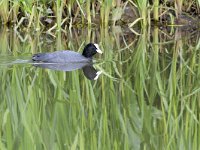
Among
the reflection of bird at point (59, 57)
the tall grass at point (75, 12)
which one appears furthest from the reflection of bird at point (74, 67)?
the tall grass at point (75, 12)

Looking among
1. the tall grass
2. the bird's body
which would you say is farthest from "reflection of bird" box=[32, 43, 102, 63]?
the tall grass

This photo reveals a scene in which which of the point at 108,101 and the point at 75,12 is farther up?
the point at 75,12

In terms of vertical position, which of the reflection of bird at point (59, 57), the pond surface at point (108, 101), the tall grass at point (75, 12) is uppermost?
the tall grass at point (75, 12)

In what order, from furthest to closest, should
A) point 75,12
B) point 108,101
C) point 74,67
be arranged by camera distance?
point 75,12 → point 74,67 → point 108,101

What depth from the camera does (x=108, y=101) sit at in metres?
4.03

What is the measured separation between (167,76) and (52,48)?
7.55 ft

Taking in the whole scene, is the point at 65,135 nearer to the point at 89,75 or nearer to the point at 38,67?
the point at 89,75

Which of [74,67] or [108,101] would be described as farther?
[74,67]

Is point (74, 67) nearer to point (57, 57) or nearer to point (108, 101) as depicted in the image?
Answer: point (57, 57)

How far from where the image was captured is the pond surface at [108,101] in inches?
123

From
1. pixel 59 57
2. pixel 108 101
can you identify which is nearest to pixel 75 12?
pixel 59 57

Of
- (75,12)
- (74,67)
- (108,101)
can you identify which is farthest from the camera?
(75,12)

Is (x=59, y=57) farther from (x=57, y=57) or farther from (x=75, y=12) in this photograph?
(x=75, y=12)

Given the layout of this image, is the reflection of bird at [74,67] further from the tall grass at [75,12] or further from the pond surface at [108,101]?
the tall grass at [75,12]
